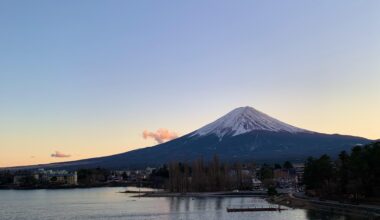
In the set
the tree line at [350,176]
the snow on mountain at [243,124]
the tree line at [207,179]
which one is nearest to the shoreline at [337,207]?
the tree line at [350,176]

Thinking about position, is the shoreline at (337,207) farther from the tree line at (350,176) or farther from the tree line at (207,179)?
the tree line at (207,179)

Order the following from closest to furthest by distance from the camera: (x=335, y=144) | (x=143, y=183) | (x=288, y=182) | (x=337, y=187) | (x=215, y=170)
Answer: (x=337, y=187) → (x=215, y=170) → (x=288, y=182) → (x=143, y=183) → (x=335, y=144)

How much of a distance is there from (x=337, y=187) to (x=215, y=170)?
3010 cm

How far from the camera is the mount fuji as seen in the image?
126 metres

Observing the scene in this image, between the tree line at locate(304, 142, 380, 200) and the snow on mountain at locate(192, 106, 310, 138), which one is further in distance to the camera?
the snow on mountain at locate(192, 106, 310, 138)

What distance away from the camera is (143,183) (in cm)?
10119

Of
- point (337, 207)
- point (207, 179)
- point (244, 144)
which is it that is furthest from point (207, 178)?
point (244, 144)

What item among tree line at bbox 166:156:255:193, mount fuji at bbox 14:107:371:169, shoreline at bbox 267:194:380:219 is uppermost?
mount fuji at bbox 14:107:371:169

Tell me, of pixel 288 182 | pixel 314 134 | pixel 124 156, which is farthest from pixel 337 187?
pixel 124 156

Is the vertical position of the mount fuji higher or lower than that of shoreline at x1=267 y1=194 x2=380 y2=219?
higher

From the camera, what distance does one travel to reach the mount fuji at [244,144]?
126 meters

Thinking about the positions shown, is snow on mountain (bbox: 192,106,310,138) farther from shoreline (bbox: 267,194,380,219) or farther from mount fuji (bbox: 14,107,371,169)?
shoreline (bbox: 267,194,380,219)

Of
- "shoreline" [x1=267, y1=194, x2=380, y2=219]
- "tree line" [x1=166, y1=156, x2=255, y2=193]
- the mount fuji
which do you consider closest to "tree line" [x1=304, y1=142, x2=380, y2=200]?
"shoreline" [x1=267, y1=194, x2=380, y2=219]

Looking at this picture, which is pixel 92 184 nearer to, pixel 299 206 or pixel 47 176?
pixel 47 176
